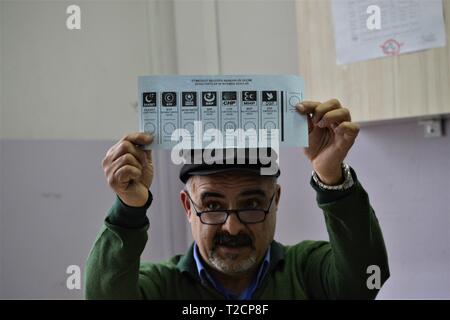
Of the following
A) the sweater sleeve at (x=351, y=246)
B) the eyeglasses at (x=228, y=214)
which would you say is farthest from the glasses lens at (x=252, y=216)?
the sweater sleeve at (x=351, y=246)

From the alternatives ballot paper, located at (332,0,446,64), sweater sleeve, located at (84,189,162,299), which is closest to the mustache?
sweater sleeve, located at (84,189,162,299)

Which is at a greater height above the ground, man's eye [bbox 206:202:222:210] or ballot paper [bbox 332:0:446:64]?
ballot paper [bbox 332:0:446:64]

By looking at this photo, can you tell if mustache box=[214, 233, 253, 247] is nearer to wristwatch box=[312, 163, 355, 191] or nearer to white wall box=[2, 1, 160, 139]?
wristwatch box=[312, 163, 355, 191]

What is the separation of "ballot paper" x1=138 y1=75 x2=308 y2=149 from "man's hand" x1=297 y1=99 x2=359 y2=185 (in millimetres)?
30

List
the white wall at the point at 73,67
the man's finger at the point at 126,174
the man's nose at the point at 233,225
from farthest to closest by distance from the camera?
the white wall at the point at 73,67 → the man's nose at the point at 233,225 → the man's finger at the point at 126,174

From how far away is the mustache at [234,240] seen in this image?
3.89ft

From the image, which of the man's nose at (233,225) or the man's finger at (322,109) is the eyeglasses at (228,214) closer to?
the man's nose at (233,225)

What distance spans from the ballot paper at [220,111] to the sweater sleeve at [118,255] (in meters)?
0.14

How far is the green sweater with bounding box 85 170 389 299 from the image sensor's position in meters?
1.13

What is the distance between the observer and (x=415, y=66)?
1.35 m

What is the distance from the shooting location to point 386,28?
4.56 ft
